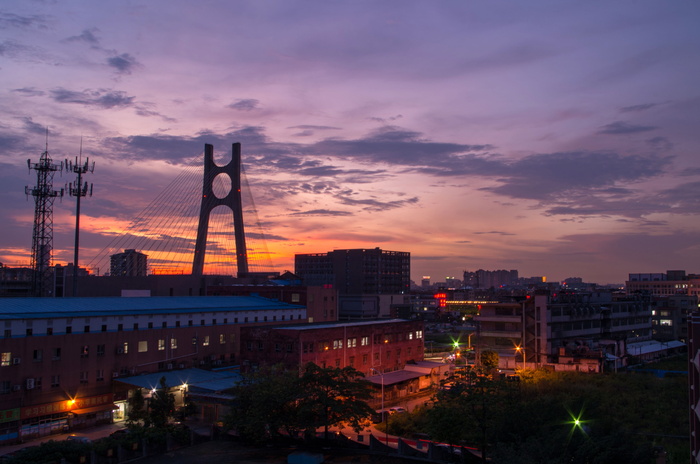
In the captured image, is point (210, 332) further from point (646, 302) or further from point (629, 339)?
point (646, 302)

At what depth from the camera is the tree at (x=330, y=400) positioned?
2942 cm

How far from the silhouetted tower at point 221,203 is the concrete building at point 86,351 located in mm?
19173

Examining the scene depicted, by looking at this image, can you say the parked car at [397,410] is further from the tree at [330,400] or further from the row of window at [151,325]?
the row of window at [151,325]

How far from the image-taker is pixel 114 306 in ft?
147

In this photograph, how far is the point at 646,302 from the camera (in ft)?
244

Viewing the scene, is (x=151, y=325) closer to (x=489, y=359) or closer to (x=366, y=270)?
(x=489, y=359)

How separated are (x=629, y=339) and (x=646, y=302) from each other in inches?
362

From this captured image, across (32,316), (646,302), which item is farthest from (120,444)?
(646,302)

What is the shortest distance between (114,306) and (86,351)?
578cm

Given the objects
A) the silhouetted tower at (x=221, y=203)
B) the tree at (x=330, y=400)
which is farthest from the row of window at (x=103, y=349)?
the silhouetted tower at (x=221, y=203)

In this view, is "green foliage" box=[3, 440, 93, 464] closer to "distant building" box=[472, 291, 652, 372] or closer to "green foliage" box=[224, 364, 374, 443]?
"green foliage" box=[224, 364, 374, 443]

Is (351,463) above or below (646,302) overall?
below

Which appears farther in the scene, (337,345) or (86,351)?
(337,345)

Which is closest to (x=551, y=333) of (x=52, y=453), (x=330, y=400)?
(x=330, y=400)
